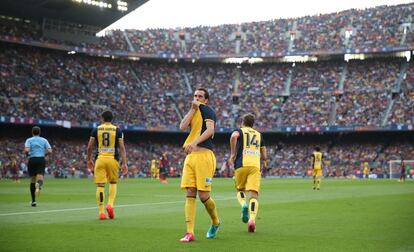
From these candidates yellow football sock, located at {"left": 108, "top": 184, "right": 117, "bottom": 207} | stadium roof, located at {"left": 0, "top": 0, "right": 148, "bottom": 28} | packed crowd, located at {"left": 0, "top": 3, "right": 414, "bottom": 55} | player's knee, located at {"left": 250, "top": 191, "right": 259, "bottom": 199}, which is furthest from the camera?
packed crowd, located at {"left": 0, "top": 3, "right": 414, "bottom": 55}

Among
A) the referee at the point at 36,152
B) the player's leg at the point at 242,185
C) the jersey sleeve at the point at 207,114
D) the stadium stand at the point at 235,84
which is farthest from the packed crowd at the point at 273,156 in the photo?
the jersey sleeve at the point at 207,114

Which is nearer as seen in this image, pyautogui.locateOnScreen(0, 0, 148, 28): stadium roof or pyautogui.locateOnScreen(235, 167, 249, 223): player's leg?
pyautogui.locateOnScreen(235, 167, 249, 223): player's leg

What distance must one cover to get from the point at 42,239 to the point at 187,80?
66.4 meters

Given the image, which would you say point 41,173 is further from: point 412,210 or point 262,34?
point 262,34

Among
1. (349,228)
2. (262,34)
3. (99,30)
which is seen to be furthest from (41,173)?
(262,34)

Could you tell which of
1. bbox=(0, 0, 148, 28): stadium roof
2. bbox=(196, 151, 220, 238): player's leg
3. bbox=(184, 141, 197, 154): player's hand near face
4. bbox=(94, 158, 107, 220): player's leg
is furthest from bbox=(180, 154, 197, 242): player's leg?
bbox=(0, 0, 148, 28): stadium roof

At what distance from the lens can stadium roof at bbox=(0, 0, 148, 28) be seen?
57.8 metres

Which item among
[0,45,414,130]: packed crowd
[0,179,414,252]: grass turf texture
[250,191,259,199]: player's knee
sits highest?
[0,45,414,130]: packed crowd

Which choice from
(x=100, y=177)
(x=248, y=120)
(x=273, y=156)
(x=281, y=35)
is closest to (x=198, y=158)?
(x=248, y=120)

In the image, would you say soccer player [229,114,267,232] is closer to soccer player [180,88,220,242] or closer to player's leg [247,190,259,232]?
player's leg [247,190,259,232]

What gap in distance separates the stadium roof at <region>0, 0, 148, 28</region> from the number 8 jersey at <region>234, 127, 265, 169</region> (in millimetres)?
49432

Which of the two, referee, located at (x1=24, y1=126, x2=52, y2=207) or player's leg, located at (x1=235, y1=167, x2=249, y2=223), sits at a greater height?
referee, located at (x1=24, y1=126, x2=52, y2=207)

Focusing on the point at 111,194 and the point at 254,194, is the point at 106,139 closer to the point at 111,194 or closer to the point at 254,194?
the point at 111,194

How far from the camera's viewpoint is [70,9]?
6103 centimetres
